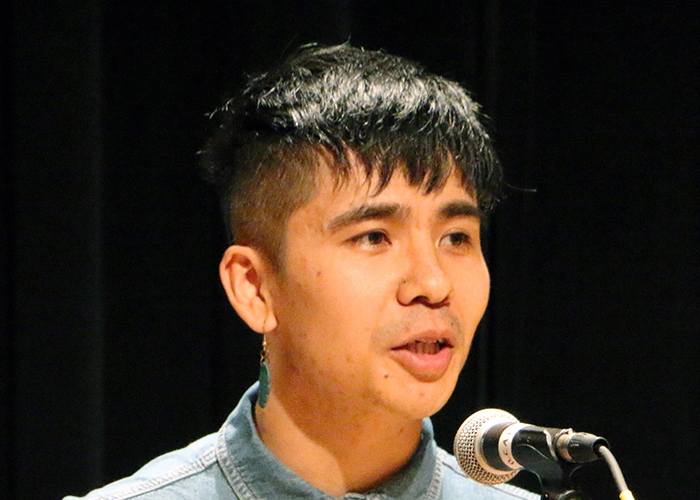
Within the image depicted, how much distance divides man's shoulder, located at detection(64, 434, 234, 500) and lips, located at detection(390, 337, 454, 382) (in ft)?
1.28

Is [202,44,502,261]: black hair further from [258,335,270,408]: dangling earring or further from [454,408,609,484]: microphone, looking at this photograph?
[454,408,609,484]: microphone

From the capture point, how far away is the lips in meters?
1.22

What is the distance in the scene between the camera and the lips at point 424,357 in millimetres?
1217

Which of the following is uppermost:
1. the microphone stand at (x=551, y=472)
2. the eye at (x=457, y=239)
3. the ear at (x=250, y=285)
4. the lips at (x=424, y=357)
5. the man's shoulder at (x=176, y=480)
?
the eye at (x=457, y=239)

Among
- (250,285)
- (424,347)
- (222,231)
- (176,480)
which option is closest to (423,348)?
(424,347)

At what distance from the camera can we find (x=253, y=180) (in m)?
1.41

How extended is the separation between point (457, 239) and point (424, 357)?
8.4 inches

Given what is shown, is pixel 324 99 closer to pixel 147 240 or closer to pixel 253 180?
pixel 253 180

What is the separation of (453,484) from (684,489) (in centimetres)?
74

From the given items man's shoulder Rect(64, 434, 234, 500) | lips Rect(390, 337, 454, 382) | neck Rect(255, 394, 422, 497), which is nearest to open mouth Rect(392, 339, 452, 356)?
lips Rect(390, 337, 454, 382)

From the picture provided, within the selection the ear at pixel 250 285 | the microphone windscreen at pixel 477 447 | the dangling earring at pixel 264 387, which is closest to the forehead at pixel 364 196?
the ear at pixel 250 285

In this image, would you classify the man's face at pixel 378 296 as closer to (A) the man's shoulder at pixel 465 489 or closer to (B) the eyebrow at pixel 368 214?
(B) the eyebrow at pixel 368 214

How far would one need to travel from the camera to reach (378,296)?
1213 mm

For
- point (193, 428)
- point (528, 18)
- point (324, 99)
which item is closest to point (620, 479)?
point (324, 99)
